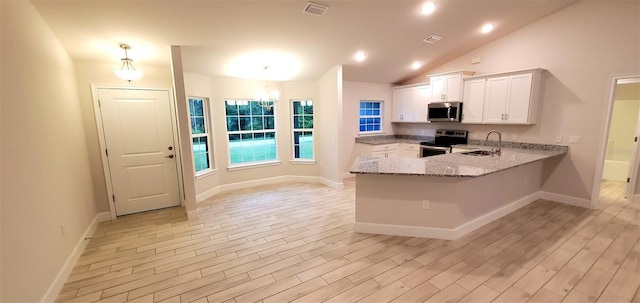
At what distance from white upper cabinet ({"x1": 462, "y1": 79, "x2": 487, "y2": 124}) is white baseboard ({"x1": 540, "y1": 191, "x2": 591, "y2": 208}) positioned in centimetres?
166

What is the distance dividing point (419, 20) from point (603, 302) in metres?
3.58

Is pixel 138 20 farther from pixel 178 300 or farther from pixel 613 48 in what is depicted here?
pixel 613 48

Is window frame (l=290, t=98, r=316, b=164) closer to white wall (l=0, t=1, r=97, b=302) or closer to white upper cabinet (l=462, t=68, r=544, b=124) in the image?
white upper cabinet (l=462, t=68, r=544, b=124)

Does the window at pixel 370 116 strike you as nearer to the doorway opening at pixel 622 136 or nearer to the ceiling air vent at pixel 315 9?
the ceiling air vent at pixel 315 9

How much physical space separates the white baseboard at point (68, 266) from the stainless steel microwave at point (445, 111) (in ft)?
20.1

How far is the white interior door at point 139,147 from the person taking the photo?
386 cm

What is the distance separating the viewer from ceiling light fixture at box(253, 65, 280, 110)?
5.04 metres

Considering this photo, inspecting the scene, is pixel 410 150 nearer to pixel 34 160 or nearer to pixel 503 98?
pixel 503 98

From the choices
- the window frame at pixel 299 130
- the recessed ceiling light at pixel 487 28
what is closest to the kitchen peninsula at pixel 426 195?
the recessed ceiling light at pixel 487 28

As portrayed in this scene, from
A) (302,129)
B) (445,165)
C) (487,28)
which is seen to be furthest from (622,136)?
(302,129)

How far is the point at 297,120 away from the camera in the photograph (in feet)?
19.1

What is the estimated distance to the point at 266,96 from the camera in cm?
508

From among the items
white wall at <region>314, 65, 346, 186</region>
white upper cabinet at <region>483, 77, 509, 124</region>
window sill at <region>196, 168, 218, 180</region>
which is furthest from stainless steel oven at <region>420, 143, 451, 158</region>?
window sill at <region>196, 168, 218, 180</region>

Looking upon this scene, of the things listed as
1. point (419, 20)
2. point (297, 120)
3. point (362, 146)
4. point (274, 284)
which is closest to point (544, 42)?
point (419, 20)
